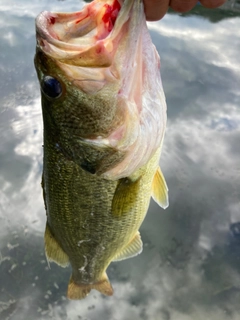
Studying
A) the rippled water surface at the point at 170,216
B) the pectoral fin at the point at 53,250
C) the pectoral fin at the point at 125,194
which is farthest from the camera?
the rippled water surface at the point at 170,216

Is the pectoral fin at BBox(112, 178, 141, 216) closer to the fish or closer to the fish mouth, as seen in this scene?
the fish

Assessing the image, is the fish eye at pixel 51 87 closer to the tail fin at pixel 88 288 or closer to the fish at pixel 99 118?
the fish at pixel 99 118

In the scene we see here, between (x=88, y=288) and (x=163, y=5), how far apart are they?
1702 mm

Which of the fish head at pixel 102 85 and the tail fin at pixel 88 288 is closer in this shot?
the fish head at pixel 102 85

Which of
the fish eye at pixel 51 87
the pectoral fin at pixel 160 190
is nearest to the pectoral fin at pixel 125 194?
the pectoral fin at pixel 160 190

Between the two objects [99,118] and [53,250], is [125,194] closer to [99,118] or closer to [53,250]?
[99,118]

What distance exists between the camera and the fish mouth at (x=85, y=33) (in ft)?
3.61

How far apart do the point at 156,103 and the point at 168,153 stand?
316 centimetres

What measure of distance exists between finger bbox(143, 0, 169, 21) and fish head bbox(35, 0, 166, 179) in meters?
0.03

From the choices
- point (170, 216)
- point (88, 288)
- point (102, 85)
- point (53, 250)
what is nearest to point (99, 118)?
point (102, 85)

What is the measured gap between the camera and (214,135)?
4.61m

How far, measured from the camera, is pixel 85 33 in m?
1.17

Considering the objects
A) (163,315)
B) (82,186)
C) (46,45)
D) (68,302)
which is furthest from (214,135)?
(46,45)

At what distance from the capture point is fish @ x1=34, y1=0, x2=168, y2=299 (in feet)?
3.73
